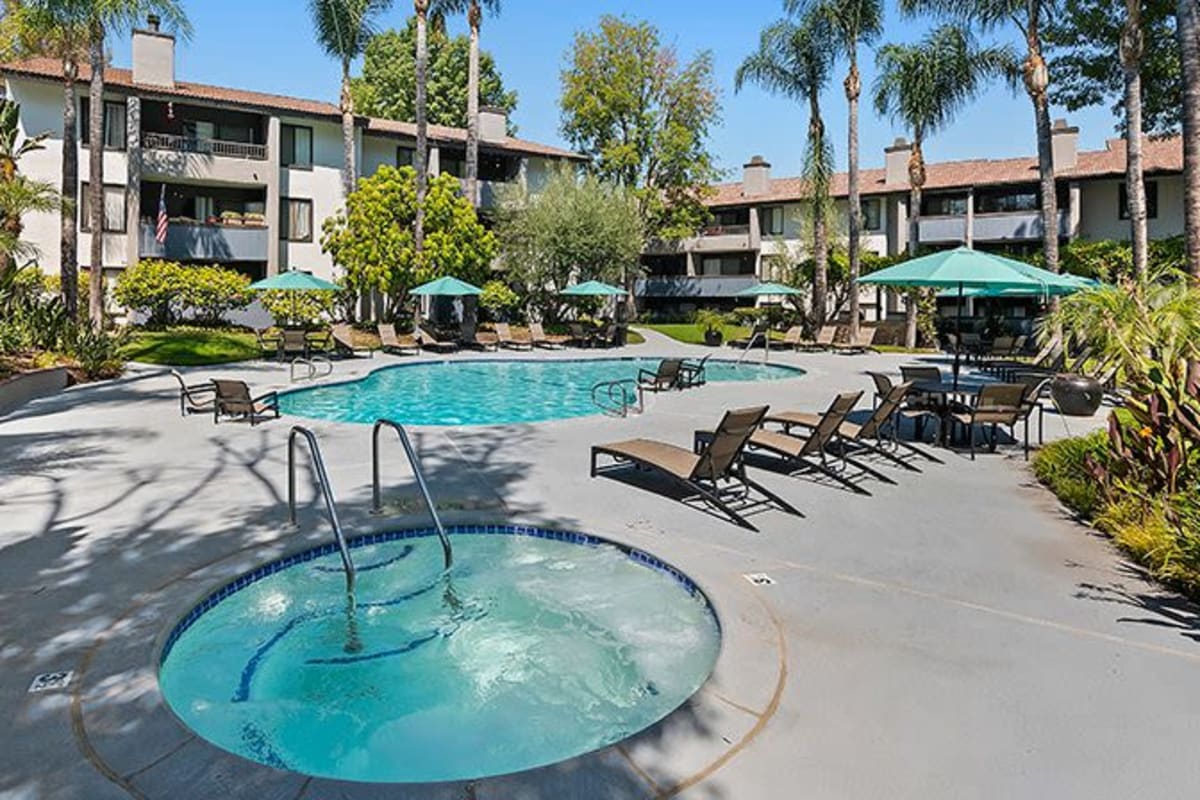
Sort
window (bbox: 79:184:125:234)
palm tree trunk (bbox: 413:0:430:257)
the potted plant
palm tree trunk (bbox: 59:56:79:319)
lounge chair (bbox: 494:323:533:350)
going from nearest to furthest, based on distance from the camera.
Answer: palm tree trunk (bbox: 59:56:79:319), window (bbox: 79:184:125:234), palm tree trunk (bbox: 413:0:430:257), lounge chair (bbox: 494:323:533:350), the potted plant

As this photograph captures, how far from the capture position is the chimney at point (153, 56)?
98.2 feet

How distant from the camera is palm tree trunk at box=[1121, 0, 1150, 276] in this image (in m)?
17.8

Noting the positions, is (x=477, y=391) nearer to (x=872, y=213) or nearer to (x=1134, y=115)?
(x=1134, y=115)

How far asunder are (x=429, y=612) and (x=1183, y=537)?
5.66m

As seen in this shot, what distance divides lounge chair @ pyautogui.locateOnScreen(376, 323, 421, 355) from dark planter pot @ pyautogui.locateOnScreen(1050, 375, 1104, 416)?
20960mm

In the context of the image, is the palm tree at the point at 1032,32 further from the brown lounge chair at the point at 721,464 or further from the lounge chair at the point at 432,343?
the lounge chair at the point at 432,343

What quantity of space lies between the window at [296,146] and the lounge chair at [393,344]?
9595 mm

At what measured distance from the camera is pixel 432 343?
2911 centimetres

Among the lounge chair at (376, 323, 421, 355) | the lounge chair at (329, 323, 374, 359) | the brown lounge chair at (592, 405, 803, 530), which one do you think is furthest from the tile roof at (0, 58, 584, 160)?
the brown lounge chair at (592, 405, 803, 530)

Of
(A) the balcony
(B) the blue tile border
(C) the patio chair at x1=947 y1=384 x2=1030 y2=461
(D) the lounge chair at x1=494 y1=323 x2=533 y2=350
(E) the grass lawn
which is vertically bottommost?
(B) the blue tile border

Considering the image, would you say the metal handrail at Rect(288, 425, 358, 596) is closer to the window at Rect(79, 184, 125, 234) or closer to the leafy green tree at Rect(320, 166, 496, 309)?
the leafy green tree at Rect(320, 166, 496, 309)

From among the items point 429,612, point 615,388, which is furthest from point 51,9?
point 429,612

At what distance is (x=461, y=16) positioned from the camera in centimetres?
3391

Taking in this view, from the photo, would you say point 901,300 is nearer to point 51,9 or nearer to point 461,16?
point 461,16
